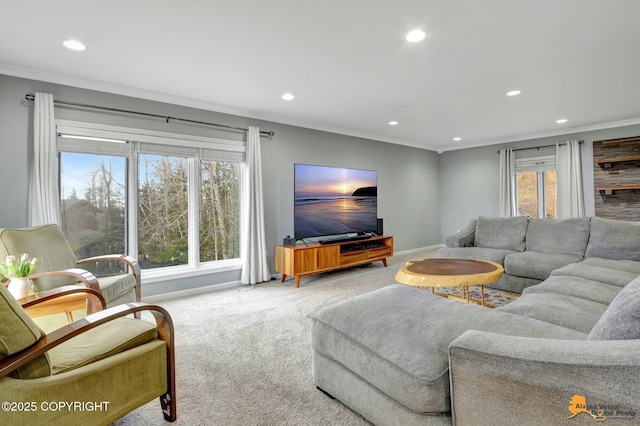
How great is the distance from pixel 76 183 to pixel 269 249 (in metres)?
2.38

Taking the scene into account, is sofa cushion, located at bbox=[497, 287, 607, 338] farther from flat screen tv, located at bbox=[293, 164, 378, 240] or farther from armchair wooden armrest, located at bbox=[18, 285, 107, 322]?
flat screen tv, located at bbox=[293, 164, 378, 240]

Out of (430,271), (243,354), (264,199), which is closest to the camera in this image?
(243,354)

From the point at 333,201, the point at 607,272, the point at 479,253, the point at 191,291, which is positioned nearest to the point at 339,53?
the point at 333,201

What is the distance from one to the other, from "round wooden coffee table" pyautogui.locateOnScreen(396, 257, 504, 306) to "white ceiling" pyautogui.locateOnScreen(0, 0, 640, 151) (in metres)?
1.88

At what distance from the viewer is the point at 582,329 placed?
1.59m

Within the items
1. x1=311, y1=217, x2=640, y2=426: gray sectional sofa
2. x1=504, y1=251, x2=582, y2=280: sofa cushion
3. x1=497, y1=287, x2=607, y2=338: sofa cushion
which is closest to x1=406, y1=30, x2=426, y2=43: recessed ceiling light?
x1=311, y1=217, x2=640, y2=426: gray sectional sofa

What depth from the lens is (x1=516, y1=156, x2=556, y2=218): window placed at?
5953 millimetres

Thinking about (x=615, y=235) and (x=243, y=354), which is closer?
(x=243, y=354)

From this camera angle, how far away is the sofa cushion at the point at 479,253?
3922 millimetres

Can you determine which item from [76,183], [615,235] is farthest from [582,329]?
[76,183]

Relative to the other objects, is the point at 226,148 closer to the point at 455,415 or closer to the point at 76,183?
the point at 76,183

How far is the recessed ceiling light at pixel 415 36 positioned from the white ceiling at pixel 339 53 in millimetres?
62

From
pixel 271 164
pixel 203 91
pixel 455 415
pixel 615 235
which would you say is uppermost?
pixel 203 91

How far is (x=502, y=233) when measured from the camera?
14.6 feet
